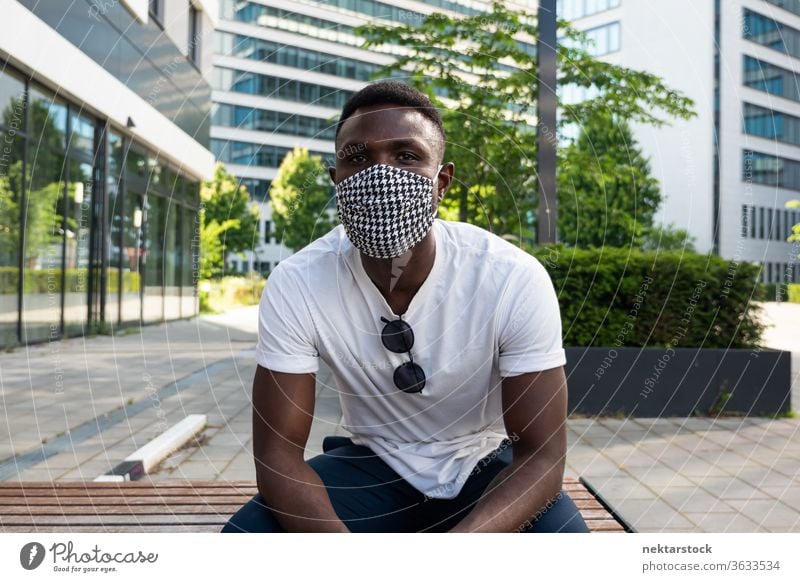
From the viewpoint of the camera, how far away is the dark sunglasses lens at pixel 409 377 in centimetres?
185

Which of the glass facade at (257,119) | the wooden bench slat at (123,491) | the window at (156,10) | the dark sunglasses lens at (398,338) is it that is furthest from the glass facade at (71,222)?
the dark sunglasses lens at (398,338)

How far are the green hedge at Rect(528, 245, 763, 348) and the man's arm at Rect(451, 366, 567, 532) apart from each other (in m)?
4.06

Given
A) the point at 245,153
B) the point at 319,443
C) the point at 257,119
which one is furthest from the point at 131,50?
the point at 245,153

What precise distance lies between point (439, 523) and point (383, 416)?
327 millimetres

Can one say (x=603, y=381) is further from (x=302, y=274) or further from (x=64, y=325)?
(x=64, y=325)

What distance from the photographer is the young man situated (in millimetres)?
1775

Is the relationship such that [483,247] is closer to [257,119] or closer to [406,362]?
[406,362]

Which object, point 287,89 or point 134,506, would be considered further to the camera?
point 287,89

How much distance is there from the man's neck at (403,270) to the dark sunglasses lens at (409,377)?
201mm

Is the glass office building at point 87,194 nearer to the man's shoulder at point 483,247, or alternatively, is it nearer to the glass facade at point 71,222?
the glass facade at point 71,222

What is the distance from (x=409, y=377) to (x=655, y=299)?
15.0 ft

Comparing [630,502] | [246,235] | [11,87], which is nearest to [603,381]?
[630,502]

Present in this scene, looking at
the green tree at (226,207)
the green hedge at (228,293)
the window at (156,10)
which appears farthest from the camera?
the green tree at (226,207)

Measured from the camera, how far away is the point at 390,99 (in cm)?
186
